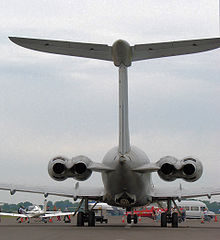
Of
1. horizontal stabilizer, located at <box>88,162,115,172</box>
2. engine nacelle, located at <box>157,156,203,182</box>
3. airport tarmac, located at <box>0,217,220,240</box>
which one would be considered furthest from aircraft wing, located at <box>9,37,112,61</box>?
airport tarmac, located at <box>0,217,220,240</box>

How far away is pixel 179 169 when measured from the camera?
2330 cm

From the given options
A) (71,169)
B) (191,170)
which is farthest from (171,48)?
(71,169)

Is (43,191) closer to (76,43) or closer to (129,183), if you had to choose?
(129,183)

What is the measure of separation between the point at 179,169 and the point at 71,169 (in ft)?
16.2

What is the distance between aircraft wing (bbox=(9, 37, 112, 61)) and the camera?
1952 centimetres

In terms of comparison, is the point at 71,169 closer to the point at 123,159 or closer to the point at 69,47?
the point at 123,159

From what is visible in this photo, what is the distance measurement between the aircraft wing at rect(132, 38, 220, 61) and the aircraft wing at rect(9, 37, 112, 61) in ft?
4.21

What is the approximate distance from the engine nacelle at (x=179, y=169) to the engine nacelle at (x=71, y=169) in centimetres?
339

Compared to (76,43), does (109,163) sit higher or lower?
lower

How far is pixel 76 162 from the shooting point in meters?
23.8

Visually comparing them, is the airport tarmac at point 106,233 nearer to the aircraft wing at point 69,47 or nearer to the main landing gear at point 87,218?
the main landing gear at point 87,218

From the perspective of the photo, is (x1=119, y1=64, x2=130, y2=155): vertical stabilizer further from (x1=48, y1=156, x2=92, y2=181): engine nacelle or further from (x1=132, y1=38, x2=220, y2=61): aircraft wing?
(x1=48, y1=156, x2=92, y2=181): engine nacelle

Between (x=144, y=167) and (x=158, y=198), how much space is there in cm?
775

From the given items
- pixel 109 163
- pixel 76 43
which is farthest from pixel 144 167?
pixel 76 43
